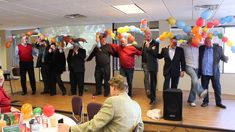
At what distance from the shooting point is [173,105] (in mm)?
4105

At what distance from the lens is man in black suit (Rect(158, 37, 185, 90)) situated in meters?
4.76

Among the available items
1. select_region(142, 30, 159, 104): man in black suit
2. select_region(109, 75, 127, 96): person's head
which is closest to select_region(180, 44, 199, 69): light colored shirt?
select_region(142, 30, 159, 104): man in black suit

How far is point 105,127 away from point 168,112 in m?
2.20

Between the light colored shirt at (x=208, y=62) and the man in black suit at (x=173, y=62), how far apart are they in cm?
43

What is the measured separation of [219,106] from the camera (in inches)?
191

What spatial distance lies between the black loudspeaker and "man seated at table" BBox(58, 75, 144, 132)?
6.61 feet

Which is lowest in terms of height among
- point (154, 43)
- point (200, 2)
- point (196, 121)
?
point (196, 121)

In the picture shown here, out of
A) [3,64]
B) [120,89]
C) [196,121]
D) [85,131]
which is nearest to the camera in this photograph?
[85,131]

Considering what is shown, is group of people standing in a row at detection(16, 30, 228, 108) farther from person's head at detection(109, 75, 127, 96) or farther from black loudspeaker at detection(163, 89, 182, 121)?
person's head at detection(109, 75, 127, 96)

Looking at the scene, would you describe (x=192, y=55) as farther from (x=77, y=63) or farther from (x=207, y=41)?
(x=77, y=63)

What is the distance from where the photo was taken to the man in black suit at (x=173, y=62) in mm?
4758

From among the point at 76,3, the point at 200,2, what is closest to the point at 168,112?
the point at 200,2

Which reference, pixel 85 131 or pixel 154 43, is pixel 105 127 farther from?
pixel 154 43

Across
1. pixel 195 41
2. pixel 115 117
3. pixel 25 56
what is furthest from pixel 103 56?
pixel 115 117
